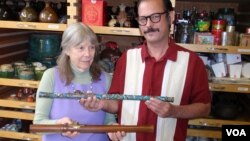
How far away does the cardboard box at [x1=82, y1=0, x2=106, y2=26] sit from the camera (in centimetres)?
169

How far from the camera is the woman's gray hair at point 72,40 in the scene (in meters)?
1.26

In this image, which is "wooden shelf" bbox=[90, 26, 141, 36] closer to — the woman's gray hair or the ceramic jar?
the woman's gray hair

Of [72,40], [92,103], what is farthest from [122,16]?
[92,103]

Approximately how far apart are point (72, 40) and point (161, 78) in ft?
1.38

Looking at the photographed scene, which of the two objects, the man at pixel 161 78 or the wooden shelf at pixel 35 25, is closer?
the man at pixel 161 78

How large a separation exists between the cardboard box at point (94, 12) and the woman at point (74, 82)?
0.40 m

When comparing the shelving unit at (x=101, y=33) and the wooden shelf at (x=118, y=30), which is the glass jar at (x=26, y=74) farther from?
the wooden shelf at (x=118, y=30)

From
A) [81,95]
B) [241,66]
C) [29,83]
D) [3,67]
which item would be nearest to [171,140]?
[81,95]

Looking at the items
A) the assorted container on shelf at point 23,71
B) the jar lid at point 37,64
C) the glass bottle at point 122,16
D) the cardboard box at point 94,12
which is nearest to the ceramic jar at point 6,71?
the assorted container on shelf at point 23,71

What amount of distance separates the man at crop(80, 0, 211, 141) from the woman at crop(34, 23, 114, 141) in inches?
4.8

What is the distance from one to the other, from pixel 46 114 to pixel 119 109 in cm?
33

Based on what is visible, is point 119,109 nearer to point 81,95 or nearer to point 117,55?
point 81,95

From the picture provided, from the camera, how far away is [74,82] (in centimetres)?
133

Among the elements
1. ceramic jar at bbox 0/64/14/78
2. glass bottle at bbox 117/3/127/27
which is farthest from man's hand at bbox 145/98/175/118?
ceramic jar at bbox 0/64/14/78
